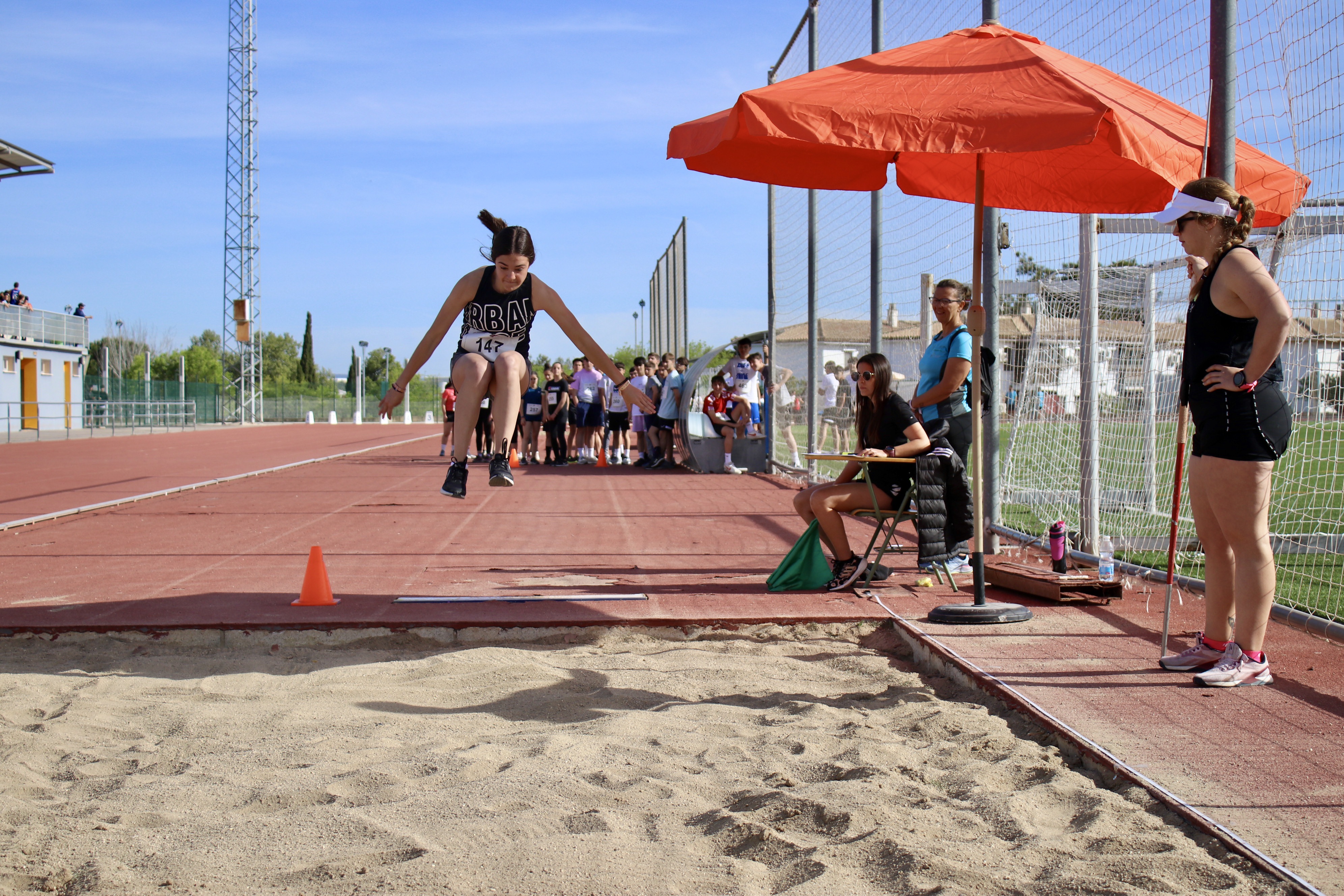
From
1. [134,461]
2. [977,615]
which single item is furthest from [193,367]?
[977,615]

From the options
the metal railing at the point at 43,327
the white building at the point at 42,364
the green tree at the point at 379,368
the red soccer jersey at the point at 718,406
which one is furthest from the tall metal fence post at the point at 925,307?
the green tree at the point at 379,368

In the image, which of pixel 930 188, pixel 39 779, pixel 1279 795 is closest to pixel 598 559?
pixel 930 188

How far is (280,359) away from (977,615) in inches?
4330

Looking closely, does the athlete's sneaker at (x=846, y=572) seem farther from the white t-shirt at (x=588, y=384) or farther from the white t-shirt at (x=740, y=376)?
the white t-shirt at (x=588, y=384)

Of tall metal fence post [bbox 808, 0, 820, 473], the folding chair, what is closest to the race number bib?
the folding chair

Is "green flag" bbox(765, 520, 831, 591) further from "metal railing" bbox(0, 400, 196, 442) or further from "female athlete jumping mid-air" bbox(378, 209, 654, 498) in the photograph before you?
"metal railing" bbox(0, 400, 196, 442)

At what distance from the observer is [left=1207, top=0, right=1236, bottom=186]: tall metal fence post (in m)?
4.91

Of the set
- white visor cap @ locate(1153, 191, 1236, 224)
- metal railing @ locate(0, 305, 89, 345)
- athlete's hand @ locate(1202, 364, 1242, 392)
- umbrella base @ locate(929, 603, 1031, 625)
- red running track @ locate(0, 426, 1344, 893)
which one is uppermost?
metal railing @ locate(0, 305, 89, 345)

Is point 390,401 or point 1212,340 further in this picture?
point 390,401

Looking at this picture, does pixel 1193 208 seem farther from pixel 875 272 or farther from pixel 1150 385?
pixel 875 272

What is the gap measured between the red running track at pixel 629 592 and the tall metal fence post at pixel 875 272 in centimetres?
204

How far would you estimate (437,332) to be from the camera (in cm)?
603

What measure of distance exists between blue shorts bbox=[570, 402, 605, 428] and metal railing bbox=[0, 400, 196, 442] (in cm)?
1728

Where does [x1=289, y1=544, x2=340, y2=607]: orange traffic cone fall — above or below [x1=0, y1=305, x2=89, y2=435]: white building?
below
